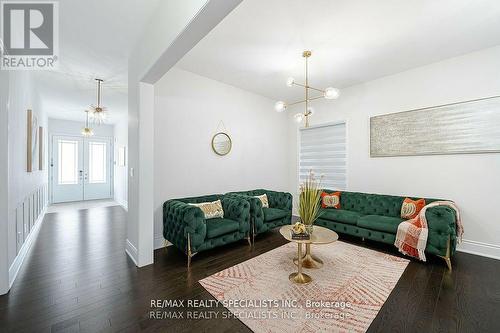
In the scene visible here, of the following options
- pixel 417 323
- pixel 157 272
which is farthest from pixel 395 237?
pixel 157 272

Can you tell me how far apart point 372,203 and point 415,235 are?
105 cm

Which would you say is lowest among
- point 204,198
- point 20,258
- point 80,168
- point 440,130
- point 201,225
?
point 20,258

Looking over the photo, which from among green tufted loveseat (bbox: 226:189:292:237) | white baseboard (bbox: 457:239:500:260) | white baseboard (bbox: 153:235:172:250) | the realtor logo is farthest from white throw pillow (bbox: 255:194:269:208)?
the realtor logo

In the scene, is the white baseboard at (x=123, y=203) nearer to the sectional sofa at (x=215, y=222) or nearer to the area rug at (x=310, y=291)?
the sectional sofa at (x=215, y=222)

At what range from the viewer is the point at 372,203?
154 inches

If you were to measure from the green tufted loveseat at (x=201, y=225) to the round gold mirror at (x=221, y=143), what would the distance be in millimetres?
974

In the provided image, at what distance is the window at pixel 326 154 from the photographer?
4746 mm

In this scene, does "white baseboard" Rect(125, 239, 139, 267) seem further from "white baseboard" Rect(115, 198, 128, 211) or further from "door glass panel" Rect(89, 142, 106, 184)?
"door glass panel" Rect(89, 142, 106, 184)

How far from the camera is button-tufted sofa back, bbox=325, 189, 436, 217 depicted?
3.66 m

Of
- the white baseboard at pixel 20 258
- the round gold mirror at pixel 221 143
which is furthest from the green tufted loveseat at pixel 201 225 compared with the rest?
the white baseboard at pixel 20 258

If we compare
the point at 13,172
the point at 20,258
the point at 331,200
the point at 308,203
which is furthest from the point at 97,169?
the point at 308,203

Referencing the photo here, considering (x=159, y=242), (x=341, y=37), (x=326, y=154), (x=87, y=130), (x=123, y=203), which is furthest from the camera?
(x=123, y=203)

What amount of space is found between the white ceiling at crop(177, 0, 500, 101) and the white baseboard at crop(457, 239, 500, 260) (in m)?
2.90

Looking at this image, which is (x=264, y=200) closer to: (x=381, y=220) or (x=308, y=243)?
(x=308, y=243)
